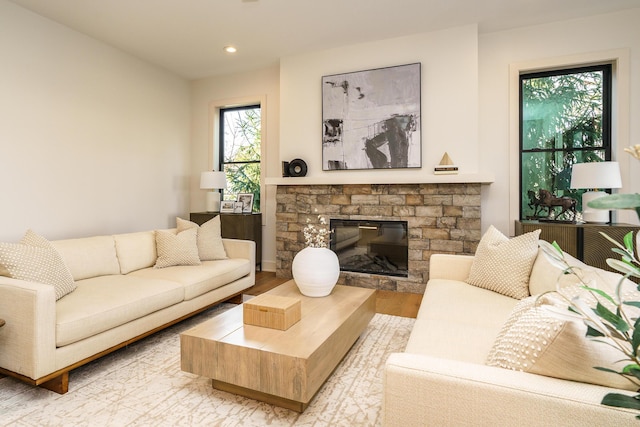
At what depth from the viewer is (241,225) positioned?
15.3ft

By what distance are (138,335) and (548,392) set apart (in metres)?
2.34

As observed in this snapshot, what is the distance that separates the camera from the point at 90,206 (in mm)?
3922

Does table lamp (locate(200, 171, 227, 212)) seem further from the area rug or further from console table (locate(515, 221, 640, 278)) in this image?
console table (locate(515, 221, 640, 278))

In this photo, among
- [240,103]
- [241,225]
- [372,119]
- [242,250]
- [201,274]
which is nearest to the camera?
[201,274]

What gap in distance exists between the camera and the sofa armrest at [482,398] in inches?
33.4

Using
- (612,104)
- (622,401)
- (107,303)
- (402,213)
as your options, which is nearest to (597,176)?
(612,104)

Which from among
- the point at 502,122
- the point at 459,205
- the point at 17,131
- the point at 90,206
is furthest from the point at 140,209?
the point at 502,122

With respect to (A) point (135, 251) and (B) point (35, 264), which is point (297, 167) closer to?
(A) point (135, 251)

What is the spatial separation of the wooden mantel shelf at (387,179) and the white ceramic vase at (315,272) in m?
1.65

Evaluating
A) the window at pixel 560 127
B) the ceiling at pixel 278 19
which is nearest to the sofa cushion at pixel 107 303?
the ceiling at pixel 278 19

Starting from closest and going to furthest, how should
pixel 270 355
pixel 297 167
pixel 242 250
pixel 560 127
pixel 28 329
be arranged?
pixel 270 355 < pixel 28 329 < pixel 242 250 < pixel 560 127 < pixel 297 167

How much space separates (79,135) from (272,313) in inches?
131

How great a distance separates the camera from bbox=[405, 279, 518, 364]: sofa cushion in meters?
1.51

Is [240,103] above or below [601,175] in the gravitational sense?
above
